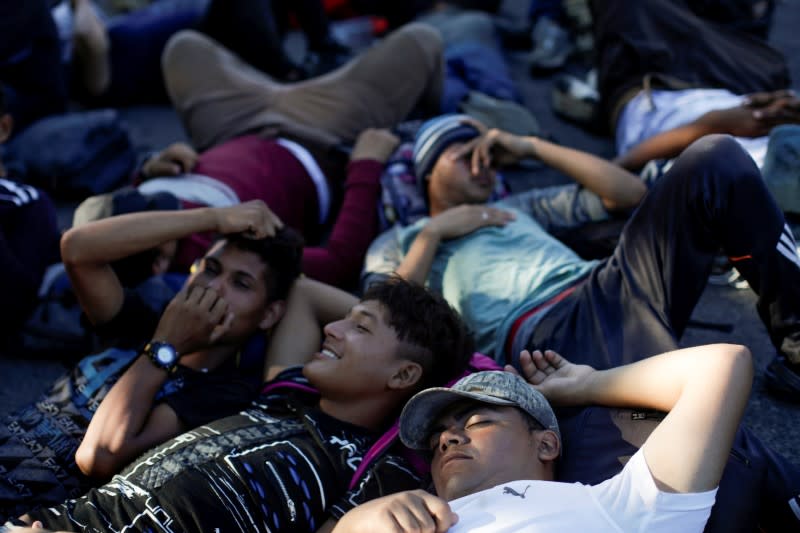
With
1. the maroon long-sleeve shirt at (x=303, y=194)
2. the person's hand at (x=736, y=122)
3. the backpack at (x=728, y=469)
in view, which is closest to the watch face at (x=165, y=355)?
the maroon long-sleeve shirt at (x=303, y=194)

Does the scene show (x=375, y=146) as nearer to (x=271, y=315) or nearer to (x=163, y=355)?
(x=271, y=315)

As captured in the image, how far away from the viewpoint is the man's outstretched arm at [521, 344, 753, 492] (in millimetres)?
1732

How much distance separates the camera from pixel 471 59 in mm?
4793

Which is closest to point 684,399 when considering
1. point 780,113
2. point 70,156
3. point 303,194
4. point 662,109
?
point 780,113

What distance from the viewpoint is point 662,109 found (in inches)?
150

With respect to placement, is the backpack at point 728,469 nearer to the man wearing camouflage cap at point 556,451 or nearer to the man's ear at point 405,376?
the man wearing camouflage cap at point 556,451

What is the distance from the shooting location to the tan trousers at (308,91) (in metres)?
4.05

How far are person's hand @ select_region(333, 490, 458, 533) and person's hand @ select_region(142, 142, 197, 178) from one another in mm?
2052

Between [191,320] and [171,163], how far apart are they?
3.86 ft

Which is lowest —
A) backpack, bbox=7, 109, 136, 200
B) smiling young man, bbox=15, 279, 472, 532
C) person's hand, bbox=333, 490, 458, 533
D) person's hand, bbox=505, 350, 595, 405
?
backpack, bbox=7, 109, 136, 200

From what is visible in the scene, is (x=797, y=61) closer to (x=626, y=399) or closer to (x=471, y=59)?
(x=471, y=59)

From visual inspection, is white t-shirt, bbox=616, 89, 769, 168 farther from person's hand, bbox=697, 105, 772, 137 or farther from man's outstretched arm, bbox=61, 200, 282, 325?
man's outstretched arm, bbox=61, 200, 282, 325

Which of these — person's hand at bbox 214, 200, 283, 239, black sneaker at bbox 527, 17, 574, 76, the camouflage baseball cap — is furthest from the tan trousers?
the camouflage baseball cap

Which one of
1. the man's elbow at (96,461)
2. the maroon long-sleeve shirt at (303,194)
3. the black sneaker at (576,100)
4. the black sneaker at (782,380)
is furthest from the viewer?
the black sneaker at (576,100)
